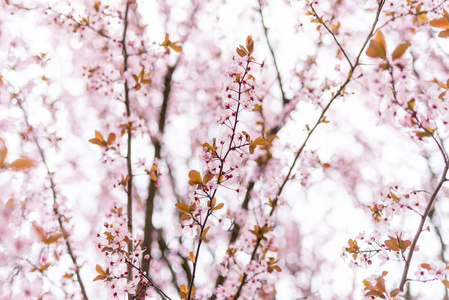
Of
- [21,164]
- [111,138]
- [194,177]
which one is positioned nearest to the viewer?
[21,164]

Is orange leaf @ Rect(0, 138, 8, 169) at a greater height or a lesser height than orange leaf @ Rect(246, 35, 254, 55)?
lesser

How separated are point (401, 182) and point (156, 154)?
12.4 feet

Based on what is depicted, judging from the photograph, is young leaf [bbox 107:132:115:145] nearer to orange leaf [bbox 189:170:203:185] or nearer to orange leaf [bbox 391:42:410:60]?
orange leaf [bbox 189:170:203:185]

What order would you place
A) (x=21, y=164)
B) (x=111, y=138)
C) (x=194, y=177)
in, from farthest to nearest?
1. (x=111, y=138)
2. (x=194, y=177)
3. (x=21, y=164)

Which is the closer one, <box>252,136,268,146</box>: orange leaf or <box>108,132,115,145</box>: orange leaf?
<box>252,136,268,146</box>: orange leaf

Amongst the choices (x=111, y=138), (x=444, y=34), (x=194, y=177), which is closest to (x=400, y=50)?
(x=444, y=34)

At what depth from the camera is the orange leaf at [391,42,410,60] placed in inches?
52.9

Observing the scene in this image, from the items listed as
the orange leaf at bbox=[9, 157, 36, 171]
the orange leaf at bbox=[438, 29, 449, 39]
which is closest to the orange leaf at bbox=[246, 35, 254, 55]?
the orange leaf at bbox=[438, 29, 449, 39]

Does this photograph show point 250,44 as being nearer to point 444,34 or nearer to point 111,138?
point 444,34

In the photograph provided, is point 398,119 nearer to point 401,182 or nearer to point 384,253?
point 401,182

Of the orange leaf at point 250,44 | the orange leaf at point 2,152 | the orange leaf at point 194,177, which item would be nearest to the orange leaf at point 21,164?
the orange leaf at point 2,152

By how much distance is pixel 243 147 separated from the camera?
1.64 m

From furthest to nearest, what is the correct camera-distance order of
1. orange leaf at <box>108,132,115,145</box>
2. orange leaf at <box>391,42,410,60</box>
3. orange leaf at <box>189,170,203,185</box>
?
1. orange leaf at <box>108,132,115,145</box>
2. orange leaf at <box>189,170,203,185</box>
3. orange leaf at <box>391,42,410,60</box>

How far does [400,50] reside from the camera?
1.36m
